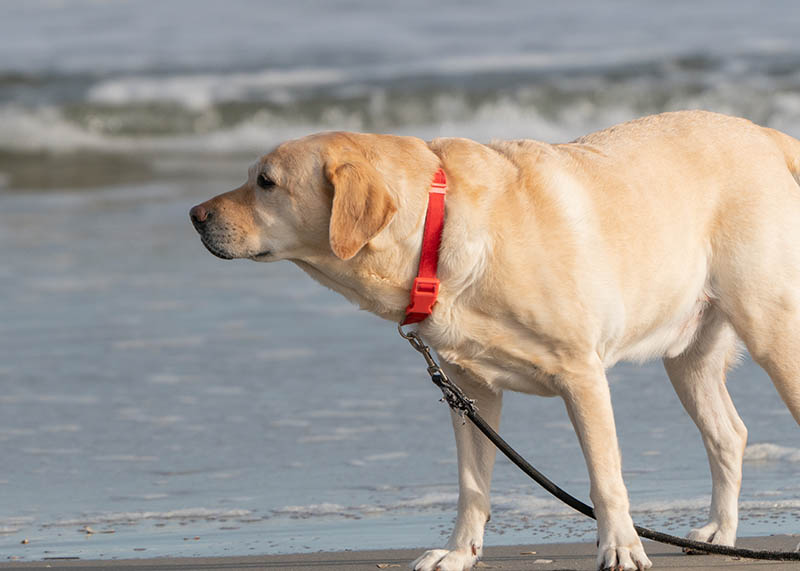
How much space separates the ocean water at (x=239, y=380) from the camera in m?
4.40

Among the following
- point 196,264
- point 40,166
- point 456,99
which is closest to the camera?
point 196,264

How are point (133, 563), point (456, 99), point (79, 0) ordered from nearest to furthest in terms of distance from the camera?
point (133, 563)
point (456, 99)
point (79, 0)

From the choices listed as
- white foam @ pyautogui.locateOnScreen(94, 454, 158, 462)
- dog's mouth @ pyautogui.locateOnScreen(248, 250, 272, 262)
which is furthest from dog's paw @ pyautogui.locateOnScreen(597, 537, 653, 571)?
white foam @ pyautogui.locateOnScreen(94, 454, 158, 462)

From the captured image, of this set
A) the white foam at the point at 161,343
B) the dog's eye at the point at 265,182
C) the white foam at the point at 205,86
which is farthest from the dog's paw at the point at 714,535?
the white foam at the point at 205,86

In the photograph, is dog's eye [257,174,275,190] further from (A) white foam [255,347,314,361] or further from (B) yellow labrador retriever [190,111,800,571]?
(A) white foam [255,347,314,361]

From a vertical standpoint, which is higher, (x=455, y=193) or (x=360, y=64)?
(x=455, y=193)

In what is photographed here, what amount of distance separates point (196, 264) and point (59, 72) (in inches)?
548

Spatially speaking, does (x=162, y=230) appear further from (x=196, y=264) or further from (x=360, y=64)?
(x=360, y=64)

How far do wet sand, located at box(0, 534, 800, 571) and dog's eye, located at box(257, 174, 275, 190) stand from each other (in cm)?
121

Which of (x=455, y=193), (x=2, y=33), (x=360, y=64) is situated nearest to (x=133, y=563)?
(x=455, y=193)

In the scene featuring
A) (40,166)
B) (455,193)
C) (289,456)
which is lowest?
(40,166)

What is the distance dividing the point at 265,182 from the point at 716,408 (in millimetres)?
1815

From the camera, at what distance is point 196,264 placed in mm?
8898

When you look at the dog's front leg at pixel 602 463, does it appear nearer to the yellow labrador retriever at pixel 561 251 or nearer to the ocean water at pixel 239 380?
the yellow labrador retriever at pixel 561 251
